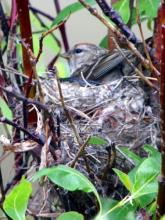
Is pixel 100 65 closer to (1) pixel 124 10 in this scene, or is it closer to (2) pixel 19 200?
(1) pixel 124 10

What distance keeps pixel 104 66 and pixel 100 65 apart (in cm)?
3

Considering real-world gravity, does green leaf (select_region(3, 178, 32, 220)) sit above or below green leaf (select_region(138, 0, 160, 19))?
below

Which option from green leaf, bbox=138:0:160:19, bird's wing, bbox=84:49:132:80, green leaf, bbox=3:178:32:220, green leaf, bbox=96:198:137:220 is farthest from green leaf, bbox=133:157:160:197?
bird's wing, bbox=84:49:132:80

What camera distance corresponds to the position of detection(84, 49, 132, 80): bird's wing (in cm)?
171

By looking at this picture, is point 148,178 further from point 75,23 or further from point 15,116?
point 75,23

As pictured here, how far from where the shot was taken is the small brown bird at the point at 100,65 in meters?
1.70

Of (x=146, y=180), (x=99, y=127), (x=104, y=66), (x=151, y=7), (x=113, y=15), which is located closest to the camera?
(x=146, y=180)

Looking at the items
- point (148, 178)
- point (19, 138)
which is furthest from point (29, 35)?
point (148, 178)

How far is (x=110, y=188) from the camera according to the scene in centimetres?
121

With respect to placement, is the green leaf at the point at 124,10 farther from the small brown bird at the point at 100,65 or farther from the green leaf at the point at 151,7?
the small brown bird at the point at 100,65

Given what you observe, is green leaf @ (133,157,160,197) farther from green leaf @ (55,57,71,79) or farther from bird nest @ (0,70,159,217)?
green leaf @ (55,57,71,79)

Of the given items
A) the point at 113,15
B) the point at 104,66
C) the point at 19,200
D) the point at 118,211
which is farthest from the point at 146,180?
the point at 104,66

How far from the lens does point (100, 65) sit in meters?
1.81

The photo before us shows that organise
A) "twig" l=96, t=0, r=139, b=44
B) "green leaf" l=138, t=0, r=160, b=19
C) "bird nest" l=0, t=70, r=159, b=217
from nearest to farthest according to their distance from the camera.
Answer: "twig" l=96, t=0, r=139, b=44
"bird nest" l=0, t=70, r=159, b=217
"green leaf" l=138, t=0, r=160, b=19
